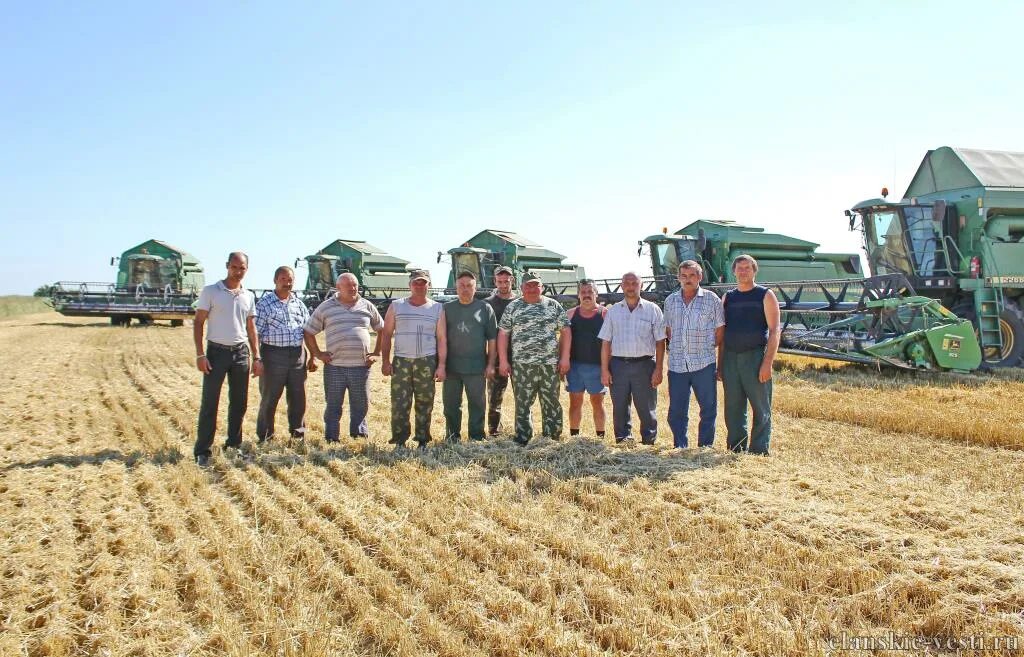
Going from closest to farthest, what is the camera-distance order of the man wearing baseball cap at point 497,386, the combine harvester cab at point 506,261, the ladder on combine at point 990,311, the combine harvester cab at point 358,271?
the man wearing baseball cap at point 497,386
the ladder on combine at point 990,311
the combine harvester cab at point 506,261
the combine harvester cab at point 358,271

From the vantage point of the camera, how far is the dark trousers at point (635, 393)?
541cm

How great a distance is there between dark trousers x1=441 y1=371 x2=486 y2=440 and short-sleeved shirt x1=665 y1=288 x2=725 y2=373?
1549 millimetres

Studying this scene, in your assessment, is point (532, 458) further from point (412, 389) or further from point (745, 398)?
point (745, 398)

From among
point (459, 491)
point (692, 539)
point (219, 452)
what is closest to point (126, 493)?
point (219, 452)

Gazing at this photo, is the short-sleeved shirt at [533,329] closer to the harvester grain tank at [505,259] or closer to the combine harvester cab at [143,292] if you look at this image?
the harvester grain tank at [505,259]

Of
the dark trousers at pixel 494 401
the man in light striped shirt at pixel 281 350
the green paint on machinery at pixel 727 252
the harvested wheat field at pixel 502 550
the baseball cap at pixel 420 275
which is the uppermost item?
the green paint on machinery at pixel 727 252

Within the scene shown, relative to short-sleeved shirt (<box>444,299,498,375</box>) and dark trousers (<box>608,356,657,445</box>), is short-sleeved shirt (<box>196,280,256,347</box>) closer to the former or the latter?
short-sleeved shirt (<box>444,299,498,375</box>)

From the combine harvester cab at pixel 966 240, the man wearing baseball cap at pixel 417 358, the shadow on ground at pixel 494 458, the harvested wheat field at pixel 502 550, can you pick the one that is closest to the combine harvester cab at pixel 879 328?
the combine harvester cab at pixel 966 240

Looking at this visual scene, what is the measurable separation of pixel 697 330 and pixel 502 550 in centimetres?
268

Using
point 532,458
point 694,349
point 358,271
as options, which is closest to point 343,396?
point 532,458

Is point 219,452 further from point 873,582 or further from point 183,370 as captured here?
point 183,370

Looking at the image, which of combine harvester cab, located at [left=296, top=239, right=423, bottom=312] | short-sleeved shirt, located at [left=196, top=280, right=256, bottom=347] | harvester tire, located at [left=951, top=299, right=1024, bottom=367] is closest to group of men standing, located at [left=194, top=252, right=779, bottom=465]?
short-sleeved shirt, located at [left=196, top=280, right=256, bottom=347]

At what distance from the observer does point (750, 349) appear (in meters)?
4.95

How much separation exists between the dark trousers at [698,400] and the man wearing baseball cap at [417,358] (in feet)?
5.92
